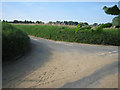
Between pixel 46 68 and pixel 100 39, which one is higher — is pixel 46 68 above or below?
below

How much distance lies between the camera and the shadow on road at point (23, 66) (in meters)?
4.64

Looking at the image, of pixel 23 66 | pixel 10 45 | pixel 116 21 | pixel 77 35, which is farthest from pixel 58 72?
pixel 77 35

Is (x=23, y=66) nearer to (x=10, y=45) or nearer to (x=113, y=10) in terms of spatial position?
(x=10, y=45)

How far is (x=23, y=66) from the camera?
18.8 ft

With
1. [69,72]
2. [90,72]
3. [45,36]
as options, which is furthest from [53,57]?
[45,36]

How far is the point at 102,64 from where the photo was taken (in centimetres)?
596

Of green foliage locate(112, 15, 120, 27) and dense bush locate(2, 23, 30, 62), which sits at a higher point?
green foliage locate(112, 15, 120, 27)

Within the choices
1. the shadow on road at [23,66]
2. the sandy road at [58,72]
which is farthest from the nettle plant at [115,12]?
the shadow on road at [23,66]

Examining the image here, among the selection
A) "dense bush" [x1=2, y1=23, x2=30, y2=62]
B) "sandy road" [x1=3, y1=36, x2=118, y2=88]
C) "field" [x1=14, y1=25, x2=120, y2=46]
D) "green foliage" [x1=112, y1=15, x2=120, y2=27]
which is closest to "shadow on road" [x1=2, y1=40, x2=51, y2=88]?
"sandy road" [x1=3, y1=36, x2=118, y2=88]

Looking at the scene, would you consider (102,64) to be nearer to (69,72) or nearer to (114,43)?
(69,72)

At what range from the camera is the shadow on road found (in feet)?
15.2

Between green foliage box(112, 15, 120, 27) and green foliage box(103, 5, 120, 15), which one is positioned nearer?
green foliage box(112, 15, 120, 27)

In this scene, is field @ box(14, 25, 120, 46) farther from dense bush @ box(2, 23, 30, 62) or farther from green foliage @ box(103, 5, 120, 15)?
green foliage @ box(103, 5, 120, 15)

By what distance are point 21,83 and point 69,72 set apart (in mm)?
1964
